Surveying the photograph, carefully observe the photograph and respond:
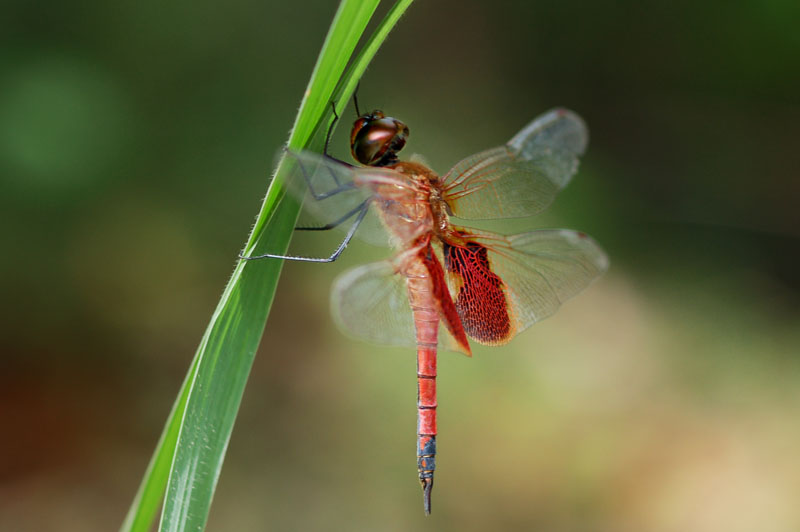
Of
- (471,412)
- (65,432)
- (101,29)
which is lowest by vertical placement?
(65,432)

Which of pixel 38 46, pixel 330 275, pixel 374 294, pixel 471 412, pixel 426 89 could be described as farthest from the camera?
pixel 426 89

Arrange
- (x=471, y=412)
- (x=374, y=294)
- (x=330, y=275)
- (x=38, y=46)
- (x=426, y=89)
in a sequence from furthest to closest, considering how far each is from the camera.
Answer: (x=426, y=89) < (x=330, y=275) < (x=471, y=412) < (x=38, y=46) < (x=374, y=294)

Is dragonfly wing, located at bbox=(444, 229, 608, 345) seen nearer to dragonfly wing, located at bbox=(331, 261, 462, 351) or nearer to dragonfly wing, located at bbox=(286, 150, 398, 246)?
dragonfly wing, located at bbox=(331, 261, 462, 351)

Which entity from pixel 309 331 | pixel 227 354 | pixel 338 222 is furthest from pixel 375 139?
pixel 309 331

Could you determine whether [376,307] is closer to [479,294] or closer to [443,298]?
[443,298]

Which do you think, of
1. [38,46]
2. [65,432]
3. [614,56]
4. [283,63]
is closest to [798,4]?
[614,56]

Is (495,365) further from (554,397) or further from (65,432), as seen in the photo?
(65,432)
